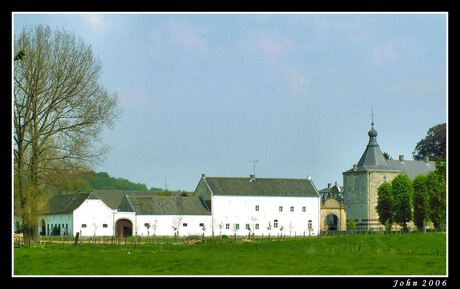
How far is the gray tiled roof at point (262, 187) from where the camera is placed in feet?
247

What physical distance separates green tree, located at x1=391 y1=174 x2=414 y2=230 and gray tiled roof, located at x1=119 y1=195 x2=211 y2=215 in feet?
66.3

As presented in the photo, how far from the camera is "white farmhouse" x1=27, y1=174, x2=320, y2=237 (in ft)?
222

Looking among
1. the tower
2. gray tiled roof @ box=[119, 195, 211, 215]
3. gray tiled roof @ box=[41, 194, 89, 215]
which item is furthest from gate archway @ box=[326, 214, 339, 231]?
gray tiled roof @ box=[41, 194, 89, 215]

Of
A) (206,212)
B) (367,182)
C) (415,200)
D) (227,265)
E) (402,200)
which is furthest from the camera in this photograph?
(367,182)

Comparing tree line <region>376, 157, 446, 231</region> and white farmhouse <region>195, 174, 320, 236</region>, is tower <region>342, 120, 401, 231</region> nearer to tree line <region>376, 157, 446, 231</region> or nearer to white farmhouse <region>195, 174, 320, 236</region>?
tree line <region>376, 157, 446, 231</region>

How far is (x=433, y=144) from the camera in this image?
97750 millimetres

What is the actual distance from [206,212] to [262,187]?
748 centimetres

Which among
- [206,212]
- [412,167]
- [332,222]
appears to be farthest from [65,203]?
[412,167]

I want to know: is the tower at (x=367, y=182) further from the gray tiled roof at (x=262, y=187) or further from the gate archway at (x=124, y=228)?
the gate archway at (x=124, y=228)

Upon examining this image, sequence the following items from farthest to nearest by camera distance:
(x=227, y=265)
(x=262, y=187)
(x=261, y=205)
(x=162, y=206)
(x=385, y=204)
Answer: (x=385, y=204) < (x=262, y=187) < (x=261, y=205) < (x=162, y=206) < (x=227, y=265)

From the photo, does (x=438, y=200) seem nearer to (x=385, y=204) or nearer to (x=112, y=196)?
(x=385, y=204)

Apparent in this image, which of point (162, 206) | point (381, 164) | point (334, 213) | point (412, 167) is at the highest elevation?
point (381, 164)
